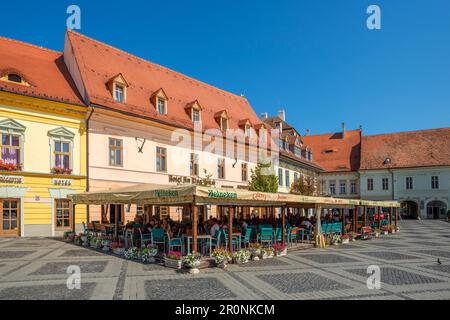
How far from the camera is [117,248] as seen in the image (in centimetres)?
1453

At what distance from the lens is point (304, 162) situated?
43.0 metres

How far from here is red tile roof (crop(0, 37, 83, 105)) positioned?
66.8 ft

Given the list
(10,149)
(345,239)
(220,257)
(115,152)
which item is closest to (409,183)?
(345,239)

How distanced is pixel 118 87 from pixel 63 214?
8483 millimetres

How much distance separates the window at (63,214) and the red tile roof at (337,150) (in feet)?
140

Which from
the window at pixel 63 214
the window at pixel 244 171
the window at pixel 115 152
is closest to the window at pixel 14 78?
the window at pixel 115 152

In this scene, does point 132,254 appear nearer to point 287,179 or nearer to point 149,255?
point 149,255

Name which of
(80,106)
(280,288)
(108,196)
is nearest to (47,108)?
(80,106)

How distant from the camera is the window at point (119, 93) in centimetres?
2399

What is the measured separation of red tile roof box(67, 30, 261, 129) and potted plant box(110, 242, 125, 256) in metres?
9.75

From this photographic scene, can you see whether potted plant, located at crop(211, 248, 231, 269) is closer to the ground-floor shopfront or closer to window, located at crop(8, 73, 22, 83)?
the ground-floor shopfront

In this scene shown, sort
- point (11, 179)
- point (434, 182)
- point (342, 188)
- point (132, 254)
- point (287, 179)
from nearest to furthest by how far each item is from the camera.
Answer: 1. point (132, 254)
2. point (11, 179)
3. point (287, 179)
4. point (434, 182)
5. point (342, 188)

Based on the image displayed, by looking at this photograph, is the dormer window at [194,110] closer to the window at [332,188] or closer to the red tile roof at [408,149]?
the red tile roof at [408,149]

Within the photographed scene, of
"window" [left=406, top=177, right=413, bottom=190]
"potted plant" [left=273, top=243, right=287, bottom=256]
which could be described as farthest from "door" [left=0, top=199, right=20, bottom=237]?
"window" [left=406, top=177, right=413, bottom=190]
